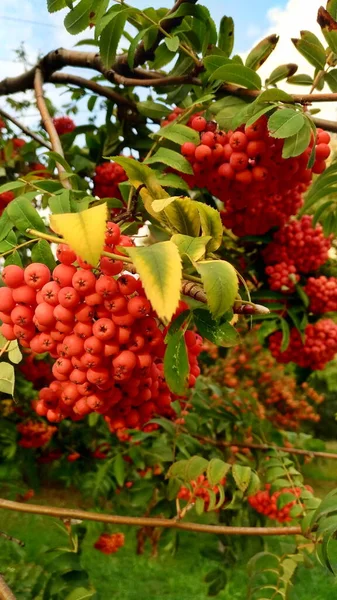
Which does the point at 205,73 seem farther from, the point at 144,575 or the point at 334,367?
the point at 334,367

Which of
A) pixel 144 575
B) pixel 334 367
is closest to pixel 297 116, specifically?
pixel 144 575

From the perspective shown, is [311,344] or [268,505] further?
[268,505]

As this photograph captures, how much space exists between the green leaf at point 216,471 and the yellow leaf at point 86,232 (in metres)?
0.90

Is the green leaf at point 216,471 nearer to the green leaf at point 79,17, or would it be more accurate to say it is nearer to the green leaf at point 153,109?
the green leaf at point 153,109

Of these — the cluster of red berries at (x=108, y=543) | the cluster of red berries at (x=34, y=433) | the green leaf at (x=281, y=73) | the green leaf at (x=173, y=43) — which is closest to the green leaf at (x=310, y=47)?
the green leaf at (x=281, y=73)

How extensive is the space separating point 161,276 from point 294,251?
1.54 m

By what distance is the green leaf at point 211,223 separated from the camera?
727 mm

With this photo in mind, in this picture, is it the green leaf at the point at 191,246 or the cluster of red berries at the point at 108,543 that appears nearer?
the green leaf at the point at 191,246

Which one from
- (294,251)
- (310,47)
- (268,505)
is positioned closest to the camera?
(310,47)

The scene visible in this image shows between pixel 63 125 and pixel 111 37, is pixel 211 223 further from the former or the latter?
pixel 63 125

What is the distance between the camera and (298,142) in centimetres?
105

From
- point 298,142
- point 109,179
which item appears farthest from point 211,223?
point 109,179

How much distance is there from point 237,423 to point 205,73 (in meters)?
1.40

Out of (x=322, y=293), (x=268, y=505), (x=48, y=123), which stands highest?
(x=48, y=123)
